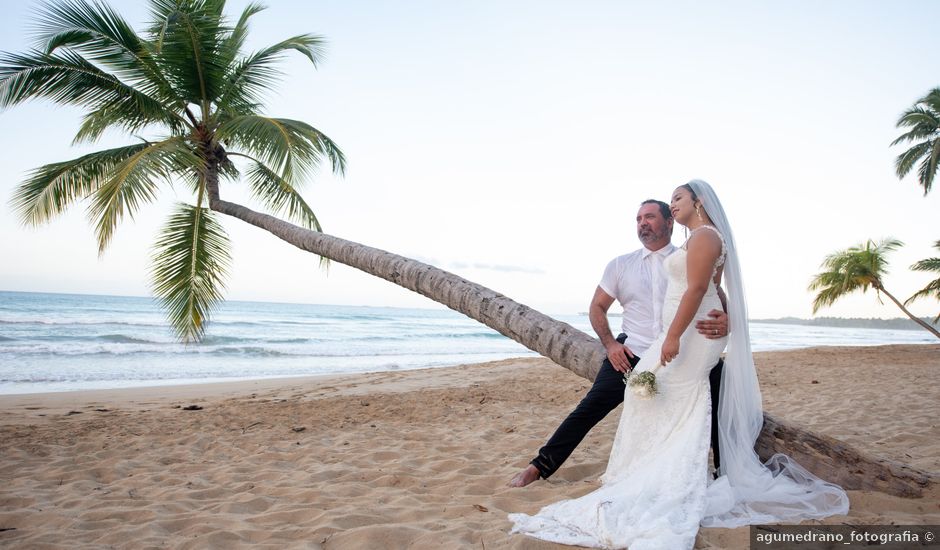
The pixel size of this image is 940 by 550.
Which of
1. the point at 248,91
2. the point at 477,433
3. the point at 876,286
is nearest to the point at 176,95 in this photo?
the point at 248,91

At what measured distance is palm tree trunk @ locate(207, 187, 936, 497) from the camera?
3.04 m

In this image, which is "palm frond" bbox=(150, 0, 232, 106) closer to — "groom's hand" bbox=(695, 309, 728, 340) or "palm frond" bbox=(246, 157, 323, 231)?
"palm frond" bbox=(246, 157, 323, 231)

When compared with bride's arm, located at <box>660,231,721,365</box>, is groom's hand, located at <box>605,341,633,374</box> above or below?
below

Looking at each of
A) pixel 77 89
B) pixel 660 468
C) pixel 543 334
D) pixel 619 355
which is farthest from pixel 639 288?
pixel 77 89

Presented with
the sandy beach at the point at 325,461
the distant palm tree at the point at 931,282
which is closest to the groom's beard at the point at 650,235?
the sandy beach at the point at 325,461

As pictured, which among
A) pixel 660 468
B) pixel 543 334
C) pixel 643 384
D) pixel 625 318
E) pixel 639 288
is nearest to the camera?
pixel 660 468

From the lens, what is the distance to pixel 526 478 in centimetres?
343

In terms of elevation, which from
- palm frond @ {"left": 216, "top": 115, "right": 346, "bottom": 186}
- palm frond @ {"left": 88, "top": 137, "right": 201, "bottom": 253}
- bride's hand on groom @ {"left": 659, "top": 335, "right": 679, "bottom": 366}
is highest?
palm frond @ {"left": 216, "top": 115, "right": 346, "bottom": 186}

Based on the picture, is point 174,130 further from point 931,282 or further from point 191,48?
point 931,282

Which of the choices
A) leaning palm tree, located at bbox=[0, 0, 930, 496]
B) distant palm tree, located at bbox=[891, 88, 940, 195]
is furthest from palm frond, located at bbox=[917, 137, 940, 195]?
leaning palm tree, located at bbox=[0, 0, 930, 496]

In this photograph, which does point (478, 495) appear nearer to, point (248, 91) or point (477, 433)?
point (477, 433)

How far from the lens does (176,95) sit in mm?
7586

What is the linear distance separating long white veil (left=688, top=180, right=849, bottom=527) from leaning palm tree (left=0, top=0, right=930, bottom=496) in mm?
2836

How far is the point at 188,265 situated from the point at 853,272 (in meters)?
23.4
